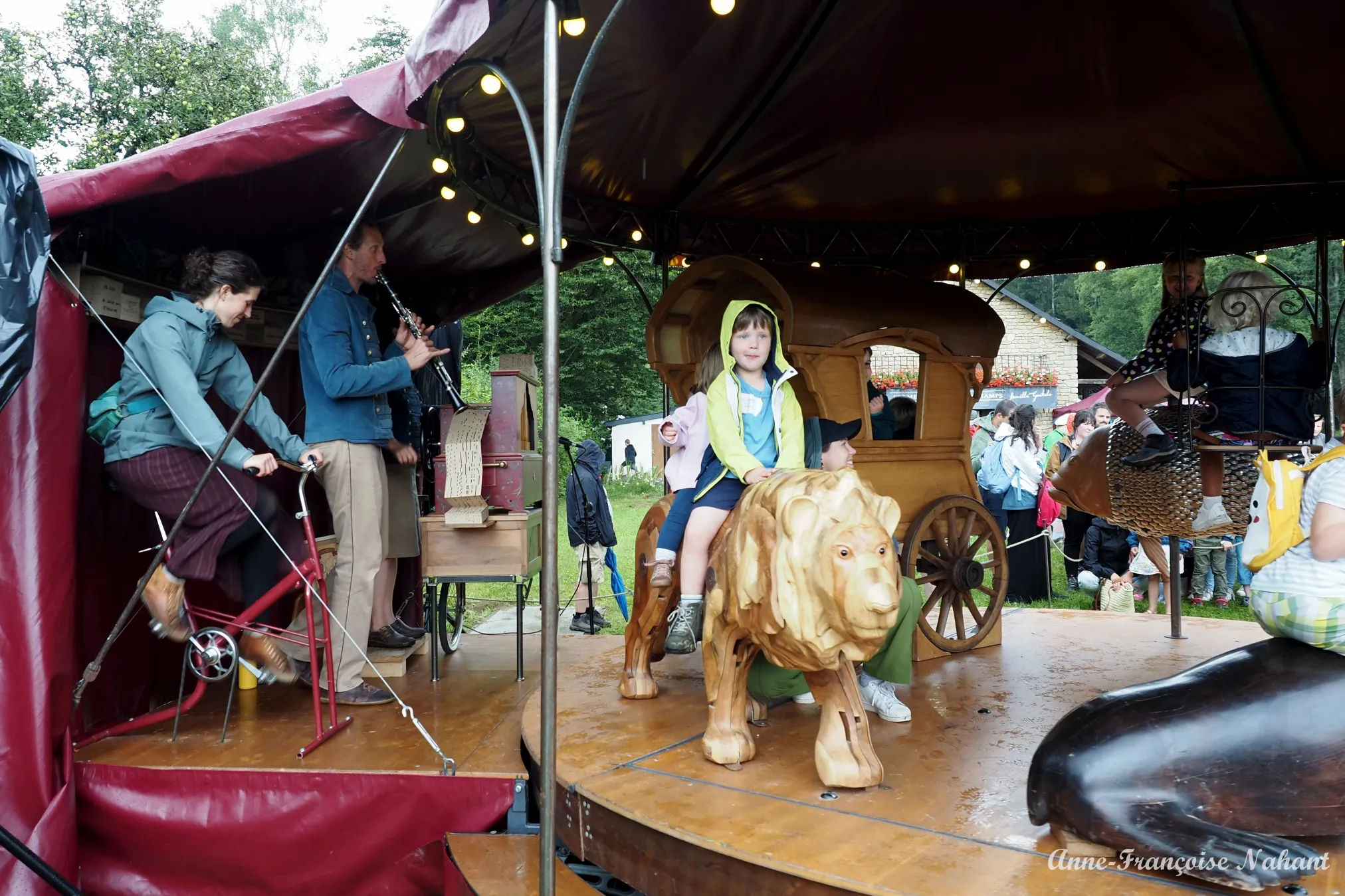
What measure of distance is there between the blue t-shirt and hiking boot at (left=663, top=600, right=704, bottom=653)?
0.61 m

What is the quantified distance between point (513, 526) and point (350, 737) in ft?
3.76

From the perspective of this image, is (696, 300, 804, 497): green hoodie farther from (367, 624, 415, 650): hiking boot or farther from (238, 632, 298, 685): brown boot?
(367, 624, 415, 650): hiking boot

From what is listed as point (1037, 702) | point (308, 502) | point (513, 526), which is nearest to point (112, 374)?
point (308, 502)

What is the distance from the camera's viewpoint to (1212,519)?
4.47 meters

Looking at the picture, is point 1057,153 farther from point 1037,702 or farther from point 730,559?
point 730,559

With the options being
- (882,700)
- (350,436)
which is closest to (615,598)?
(350,436)

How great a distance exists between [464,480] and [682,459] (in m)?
1.11

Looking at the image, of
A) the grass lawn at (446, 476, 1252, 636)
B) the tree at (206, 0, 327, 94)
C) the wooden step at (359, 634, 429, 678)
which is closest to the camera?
the wooden step at (359, 634, 429, 678)

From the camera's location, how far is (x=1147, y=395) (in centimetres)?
480

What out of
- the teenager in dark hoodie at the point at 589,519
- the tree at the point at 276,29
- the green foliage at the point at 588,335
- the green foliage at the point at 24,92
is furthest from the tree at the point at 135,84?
the teenager in dark hoodie at the point at 589,519

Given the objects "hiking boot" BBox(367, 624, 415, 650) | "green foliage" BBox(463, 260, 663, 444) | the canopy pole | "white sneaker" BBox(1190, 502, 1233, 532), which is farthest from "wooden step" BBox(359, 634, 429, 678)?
"green foliage" BBox(463, 260, 663, 444)

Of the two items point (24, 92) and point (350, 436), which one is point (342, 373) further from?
point (24, 92)

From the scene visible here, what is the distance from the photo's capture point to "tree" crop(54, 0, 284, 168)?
1723 centimetres

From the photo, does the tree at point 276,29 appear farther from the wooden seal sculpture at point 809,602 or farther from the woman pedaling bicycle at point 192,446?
the wooden seal sculpture at point 809,602
